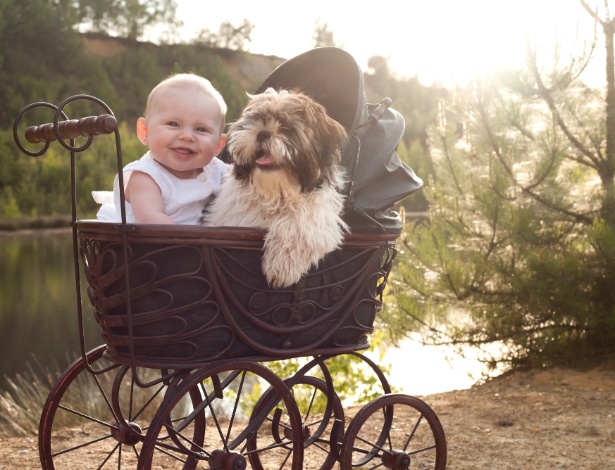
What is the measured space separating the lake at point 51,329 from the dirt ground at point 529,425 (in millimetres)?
985

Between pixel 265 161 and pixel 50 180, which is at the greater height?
pixel 265 161

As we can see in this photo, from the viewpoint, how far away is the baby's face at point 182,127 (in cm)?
264

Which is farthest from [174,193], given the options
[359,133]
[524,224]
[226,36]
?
[226,36]

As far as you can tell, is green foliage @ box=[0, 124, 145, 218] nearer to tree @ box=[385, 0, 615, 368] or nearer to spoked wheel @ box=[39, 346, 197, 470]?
spoked wheel @ box=[39, 346, 197, 470]

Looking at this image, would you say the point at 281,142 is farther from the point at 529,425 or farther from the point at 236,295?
the point at 529,425

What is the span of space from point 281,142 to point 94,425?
295 cm

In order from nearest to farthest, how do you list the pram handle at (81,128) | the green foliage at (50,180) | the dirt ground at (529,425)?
the pram handle at (81,128) < the dirt ground at (529,425) < the green foliage at (50,180)

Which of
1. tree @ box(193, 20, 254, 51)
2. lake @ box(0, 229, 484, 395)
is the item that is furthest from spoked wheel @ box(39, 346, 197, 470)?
tree @ box(193, 20, 254, 51)

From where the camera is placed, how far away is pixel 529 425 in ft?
14.3

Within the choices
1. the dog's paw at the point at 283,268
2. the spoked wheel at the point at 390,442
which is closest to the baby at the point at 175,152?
the dog's paw at the point at 283,268

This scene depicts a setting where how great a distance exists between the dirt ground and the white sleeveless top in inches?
61.6

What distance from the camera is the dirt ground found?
12.1 ft

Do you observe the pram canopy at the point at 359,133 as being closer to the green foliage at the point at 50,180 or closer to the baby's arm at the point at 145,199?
the baby's arm at the point at 145,199

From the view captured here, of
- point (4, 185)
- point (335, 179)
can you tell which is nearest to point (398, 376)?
point (335, 179)
